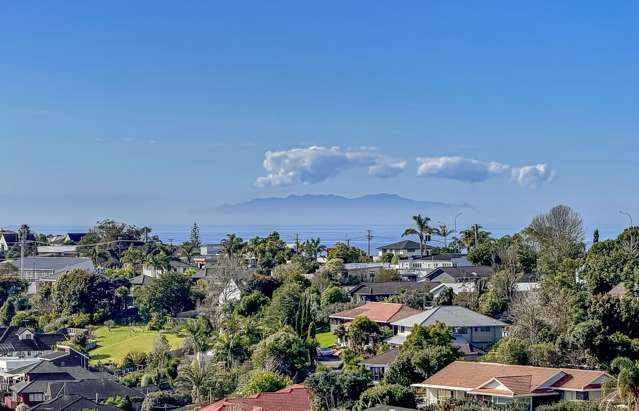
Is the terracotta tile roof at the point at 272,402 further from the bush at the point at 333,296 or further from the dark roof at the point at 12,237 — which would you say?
the dark roof at the point at 12,237

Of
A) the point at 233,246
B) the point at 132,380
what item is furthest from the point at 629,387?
the point at 233,246

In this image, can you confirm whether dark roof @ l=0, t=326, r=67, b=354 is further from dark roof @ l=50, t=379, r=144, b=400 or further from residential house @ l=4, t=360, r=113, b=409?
dark roof @ l=50, t=379, r=144, b=400

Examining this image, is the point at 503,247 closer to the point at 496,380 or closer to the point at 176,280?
the point at 176,280

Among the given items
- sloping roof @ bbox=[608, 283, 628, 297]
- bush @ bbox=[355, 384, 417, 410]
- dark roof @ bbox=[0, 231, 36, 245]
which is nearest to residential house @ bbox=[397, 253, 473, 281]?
sloping roof @ bbox=[608, 283, 628, 297]

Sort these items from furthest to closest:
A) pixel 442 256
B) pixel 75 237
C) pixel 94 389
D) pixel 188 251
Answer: pixel 75 237, pixel 188 251, pixel 442 256, pixel 94 389

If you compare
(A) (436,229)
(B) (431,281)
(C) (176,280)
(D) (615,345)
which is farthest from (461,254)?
(D) (615,345)

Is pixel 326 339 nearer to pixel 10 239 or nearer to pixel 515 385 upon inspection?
pixel 515 385
